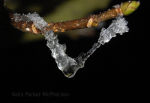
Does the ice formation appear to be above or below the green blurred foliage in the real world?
below

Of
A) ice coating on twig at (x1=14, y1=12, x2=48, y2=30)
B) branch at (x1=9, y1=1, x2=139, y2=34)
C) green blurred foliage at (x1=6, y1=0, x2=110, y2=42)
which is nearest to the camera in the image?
branch at (x1=9, y1=1, x2=139, y2=34)

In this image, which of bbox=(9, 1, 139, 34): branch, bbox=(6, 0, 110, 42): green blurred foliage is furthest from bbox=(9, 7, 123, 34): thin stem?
bbox=(6, 0, 110, 42): green blurred foliage

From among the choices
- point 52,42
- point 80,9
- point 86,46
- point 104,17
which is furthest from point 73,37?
point 104,17

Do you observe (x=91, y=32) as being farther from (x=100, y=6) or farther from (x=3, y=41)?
(x=3, y=41)

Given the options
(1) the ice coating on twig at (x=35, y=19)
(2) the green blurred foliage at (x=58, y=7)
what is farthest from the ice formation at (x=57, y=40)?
(2) the green blurred foliage at (x=58, y=7)

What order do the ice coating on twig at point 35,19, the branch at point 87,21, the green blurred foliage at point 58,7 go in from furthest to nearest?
the green blurred foliage at point 58,7, the ice coating on twig at point 35,19, the branch at point 87,21

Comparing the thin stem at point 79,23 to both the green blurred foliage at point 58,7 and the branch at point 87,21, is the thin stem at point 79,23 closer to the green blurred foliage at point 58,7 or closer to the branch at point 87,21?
the branch at point 87,21

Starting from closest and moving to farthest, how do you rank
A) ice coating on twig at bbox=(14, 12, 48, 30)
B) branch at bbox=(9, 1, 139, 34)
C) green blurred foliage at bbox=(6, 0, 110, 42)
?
branch at bbox=(9, 1, 139, 34) → ice coating on twig at bbox=(14, 12, 48, 30) → green blurred foliage at bbox=(6, 0, 110, 42)

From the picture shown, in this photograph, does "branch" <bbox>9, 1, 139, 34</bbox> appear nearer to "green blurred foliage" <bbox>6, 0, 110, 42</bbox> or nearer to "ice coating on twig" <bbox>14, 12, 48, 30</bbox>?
"ice coating on twig" <bbox>14, 12, 48, 30</bbox>
